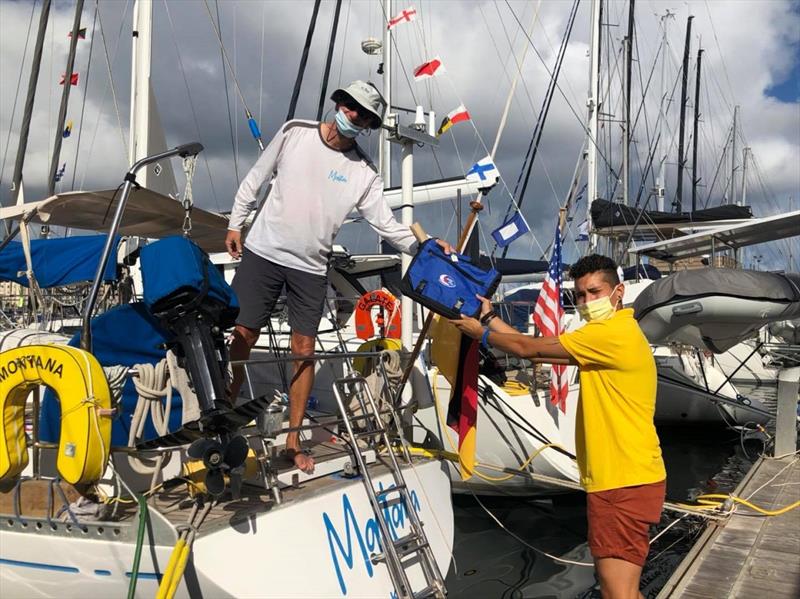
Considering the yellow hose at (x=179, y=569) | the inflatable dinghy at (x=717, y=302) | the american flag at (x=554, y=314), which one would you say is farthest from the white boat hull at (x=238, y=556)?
the inflatable dinghy at (x=717, y=302)

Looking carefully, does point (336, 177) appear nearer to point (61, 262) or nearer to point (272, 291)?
point (272, 291)

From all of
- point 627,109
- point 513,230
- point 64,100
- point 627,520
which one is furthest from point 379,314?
point 627,109

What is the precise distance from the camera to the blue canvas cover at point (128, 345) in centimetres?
363

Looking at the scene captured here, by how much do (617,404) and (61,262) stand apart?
636 centimetres

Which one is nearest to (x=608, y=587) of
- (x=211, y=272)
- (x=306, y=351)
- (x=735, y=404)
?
(x=306, y=351)

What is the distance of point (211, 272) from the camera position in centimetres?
330

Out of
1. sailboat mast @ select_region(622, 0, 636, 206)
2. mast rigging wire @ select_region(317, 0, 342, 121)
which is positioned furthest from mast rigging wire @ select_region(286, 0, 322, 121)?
sailboat mast @ select_region(622, 0, 636, 206)

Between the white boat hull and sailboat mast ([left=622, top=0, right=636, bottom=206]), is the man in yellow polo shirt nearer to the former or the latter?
the white boat hull

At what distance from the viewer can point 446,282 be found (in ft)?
11.2

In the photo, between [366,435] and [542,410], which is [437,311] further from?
[542,410]

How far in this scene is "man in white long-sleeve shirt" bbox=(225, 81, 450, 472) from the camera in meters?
3.82

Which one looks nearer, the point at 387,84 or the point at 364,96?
the point at 364,96

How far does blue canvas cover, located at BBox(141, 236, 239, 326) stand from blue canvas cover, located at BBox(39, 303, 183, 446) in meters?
→ 0.52

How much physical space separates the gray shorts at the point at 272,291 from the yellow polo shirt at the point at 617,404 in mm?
1564
